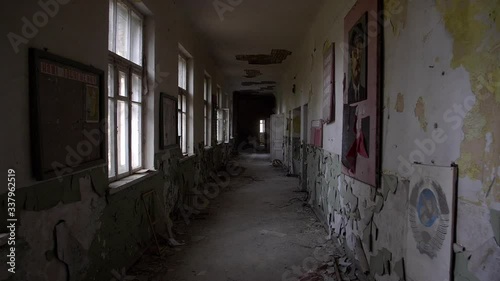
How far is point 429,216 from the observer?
1.83 m

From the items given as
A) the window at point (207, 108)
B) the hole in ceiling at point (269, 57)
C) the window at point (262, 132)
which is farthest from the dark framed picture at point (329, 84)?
the window at point (262, 132)

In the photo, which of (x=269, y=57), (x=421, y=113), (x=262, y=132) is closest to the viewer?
(x=421, y=113)

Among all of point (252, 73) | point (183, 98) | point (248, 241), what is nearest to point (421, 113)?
point (248, 241)

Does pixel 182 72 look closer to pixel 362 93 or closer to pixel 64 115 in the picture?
pixel 362 93

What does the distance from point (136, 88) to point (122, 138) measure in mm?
683

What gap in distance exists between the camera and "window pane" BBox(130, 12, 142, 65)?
3.63 m

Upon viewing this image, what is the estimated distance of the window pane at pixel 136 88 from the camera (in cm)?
365

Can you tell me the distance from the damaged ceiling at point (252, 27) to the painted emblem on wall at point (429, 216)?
13.4 ft

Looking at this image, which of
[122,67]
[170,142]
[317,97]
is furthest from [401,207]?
[317,97]

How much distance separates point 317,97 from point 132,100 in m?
3.25

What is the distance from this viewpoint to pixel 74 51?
2.12 m

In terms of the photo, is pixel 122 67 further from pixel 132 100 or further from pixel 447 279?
pixel 447 279

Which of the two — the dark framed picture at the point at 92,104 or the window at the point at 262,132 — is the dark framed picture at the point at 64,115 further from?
the window at the point at 262,132

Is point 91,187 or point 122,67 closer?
point 91,187
